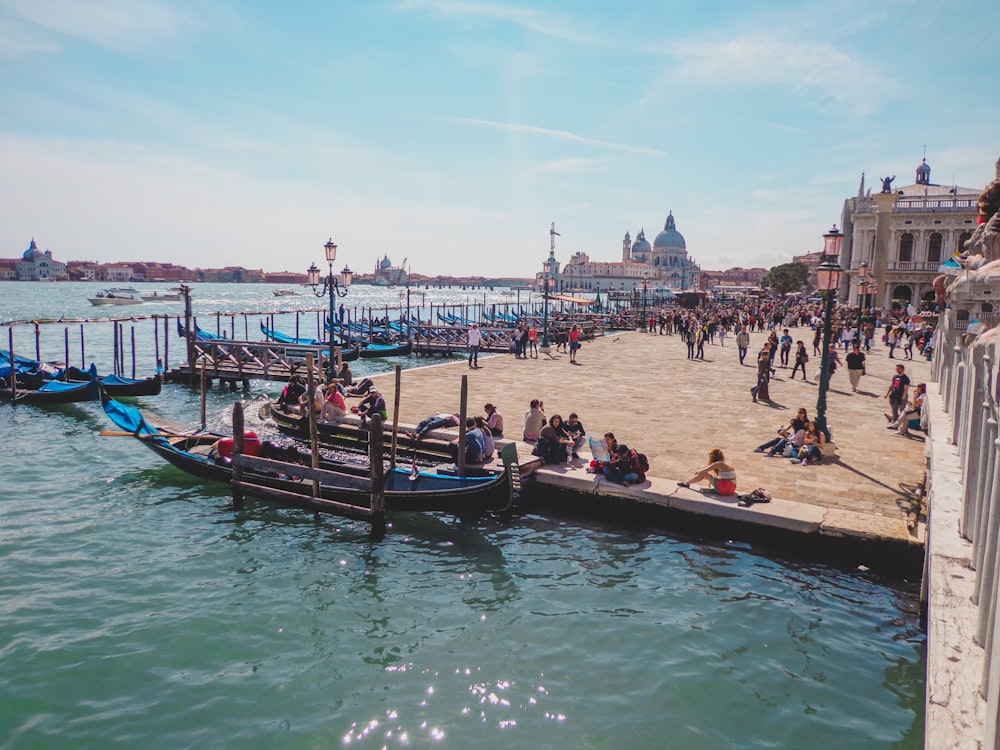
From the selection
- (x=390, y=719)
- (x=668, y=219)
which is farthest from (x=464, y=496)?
(x=668, y=219)

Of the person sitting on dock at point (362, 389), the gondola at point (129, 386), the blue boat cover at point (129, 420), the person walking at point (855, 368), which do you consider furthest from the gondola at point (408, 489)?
the person walking at point (855, 368)

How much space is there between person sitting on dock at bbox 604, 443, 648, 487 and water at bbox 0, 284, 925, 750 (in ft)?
2.26

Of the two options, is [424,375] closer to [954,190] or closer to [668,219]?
[954,190]

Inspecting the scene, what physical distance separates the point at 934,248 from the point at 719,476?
47814 millimetres

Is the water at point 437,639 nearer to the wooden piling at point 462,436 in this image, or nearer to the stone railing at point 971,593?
the wooden piling at point 462,436

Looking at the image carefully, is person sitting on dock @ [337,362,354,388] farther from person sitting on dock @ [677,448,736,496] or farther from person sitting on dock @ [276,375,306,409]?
person sitting on dock @ [677,448,736,496]

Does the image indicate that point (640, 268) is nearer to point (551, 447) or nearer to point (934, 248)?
point (934, 248)

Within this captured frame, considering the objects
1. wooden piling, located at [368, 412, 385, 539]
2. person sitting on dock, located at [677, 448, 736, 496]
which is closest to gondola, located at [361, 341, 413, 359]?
wooden piling, located at [368, 412, 385, 539]

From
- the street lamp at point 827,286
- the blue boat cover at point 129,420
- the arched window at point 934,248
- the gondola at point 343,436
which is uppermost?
the arched window at point 934,248

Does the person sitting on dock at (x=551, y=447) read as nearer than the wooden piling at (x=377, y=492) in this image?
No

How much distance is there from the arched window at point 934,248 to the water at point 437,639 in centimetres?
4785

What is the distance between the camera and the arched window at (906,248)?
159 feet

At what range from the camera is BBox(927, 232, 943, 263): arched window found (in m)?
47.2

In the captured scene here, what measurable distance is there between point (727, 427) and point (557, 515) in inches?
178
